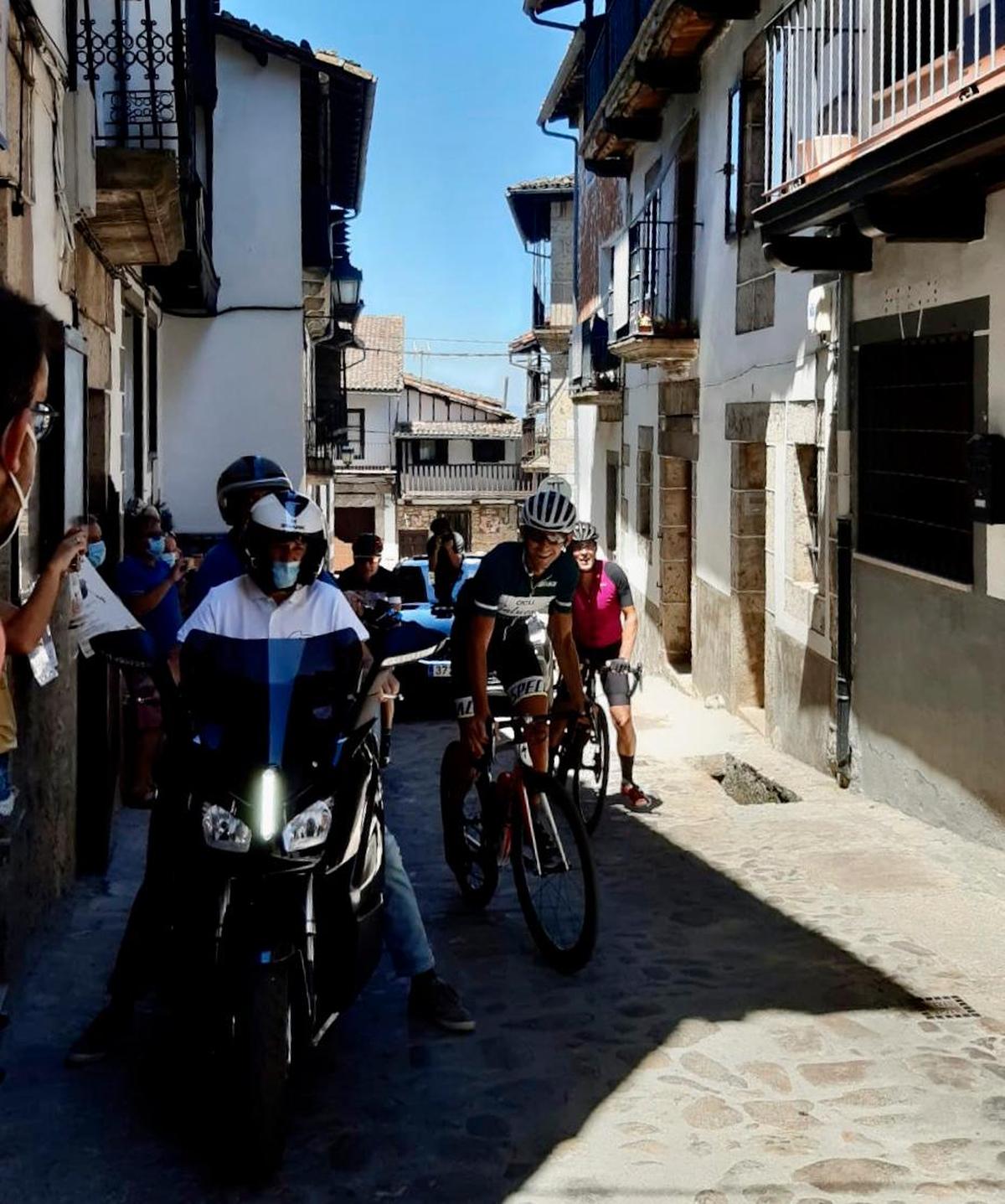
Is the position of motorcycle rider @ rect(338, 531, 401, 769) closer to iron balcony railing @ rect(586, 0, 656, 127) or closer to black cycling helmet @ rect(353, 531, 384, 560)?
black cycling helmet @ rect(353, 531, 384, 560)

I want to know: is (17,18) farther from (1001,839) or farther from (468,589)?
(1001,839)

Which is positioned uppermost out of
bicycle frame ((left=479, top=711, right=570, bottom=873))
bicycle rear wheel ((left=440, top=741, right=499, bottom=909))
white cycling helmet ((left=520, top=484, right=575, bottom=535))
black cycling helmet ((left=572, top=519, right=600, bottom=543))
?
white cycling helmet ((left=520, top=484, right=575, bottom=535))

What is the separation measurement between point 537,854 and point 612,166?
15387 millimetres

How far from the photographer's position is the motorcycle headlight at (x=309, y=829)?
374cm

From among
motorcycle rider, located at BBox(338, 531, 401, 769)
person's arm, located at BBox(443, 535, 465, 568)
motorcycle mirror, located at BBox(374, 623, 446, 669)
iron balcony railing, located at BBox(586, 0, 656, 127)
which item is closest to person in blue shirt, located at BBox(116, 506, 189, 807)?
motorcycle rider, located at BBox(338, 531, 401, 769)

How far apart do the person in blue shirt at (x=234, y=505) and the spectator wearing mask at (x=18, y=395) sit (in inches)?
61.7

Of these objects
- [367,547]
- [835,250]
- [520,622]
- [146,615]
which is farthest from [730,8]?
[520,622]

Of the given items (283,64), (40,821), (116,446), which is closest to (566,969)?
(40,821)

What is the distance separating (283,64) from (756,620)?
9.31 meters

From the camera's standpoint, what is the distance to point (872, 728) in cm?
855

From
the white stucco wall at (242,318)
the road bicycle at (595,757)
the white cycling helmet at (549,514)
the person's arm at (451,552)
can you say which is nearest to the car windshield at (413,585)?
the person's arm at (451,552)

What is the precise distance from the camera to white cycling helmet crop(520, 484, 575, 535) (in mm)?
5699

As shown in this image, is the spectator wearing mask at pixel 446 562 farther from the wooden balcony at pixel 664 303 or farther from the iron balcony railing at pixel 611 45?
the iron balcony railing at pixel 611 45

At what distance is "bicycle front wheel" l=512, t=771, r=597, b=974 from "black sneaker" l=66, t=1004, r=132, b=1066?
155 cm
